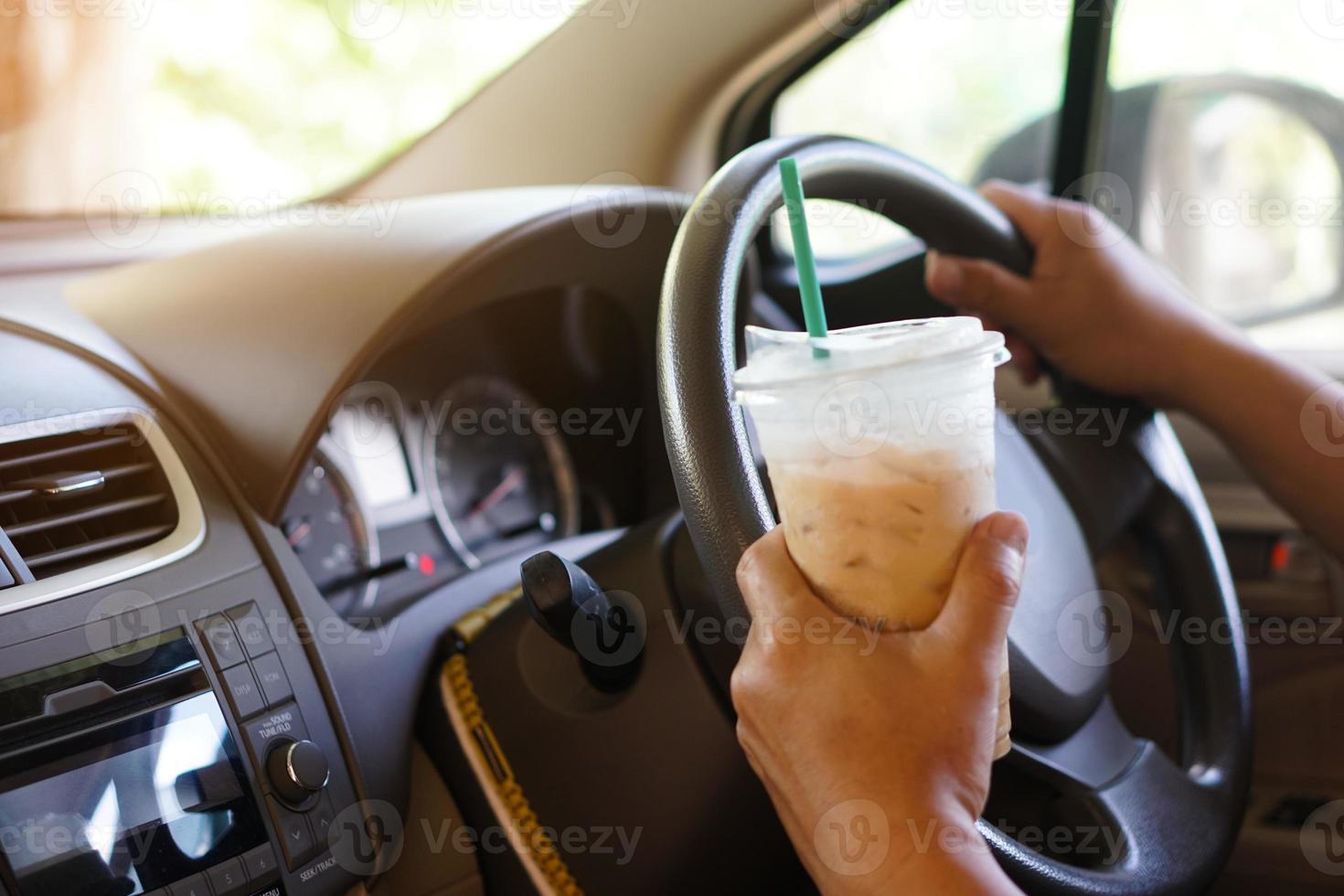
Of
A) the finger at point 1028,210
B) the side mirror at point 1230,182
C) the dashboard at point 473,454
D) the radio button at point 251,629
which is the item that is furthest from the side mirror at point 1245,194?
the radio button at point 251,629

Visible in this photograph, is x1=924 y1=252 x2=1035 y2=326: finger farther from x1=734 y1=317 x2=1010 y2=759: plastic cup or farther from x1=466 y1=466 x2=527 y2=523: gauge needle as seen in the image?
x1=466 y1=466 x2=527 y2=523: gauge needle

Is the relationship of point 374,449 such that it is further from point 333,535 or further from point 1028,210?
point 1028,210

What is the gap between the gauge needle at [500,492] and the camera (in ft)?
4.89

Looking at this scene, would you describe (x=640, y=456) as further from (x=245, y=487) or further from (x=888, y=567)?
(x=888, y=567)

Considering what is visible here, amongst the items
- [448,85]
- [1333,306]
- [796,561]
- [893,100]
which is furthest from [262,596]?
[1333,306]

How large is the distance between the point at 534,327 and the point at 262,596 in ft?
2.10

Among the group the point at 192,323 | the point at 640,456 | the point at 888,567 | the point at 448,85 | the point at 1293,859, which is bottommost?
the point at 1293,859

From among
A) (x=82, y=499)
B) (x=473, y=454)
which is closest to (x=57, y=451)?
(x=82, y=499)

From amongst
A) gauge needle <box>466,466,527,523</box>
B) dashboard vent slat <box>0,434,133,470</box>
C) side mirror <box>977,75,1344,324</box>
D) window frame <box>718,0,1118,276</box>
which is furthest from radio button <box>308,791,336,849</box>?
side mirror <box>977,75,1344,324</box>

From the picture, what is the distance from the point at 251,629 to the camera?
92 centimetres

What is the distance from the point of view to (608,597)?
93 cm

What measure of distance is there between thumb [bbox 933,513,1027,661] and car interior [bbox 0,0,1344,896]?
139 millimetres

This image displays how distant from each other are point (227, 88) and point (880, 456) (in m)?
1.41

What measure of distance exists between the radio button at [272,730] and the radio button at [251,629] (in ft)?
0.17
